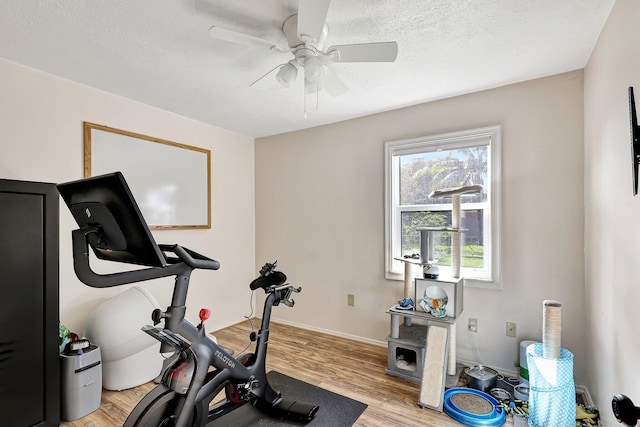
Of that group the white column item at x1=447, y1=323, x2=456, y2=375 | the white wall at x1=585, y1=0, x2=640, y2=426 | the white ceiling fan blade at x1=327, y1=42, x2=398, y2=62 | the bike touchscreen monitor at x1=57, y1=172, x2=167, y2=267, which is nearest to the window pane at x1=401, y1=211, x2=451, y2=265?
the white column item at x1=447, y1=323, x2=456, y2=375

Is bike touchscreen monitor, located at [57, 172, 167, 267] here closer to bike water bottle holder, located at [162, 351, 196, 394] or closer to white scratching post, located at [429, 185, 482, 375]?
bike water bottle holder, located at [162, 351, 196, 394]

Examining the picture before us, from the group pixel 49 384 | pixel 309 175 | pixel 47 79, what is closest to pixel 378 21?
pixel 309 175

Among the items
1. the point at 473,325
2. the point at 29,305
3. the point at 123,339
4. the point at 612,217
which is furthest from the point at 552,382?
the point at 29,305

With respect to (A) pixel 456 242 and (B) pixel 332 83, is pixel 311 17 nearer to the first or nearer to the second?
(B) pixel 332 83

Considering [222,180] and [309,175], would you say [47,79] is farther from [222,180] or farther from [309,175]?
[309,175]

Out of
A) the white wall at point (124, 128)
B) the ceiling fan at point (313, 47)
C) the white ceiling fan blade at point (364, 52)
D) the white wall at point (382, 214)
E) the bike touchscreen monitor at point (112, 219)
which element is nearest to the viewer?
the bike touchscreen monitor at point (112, 219)

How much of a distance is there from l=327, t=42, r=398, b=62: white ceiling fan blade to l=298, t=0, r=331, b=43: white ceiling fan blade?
0.47 ft

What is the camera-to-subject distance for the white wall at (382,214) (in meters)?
2.33

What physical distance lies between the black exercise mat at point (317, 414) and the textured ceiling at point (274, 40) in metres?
2.34

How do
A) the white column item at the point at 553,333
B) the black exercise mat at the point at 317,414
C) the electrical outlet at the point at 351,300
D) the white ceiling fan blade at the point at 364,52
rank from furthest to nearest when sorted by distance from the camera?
the electrical outlet at the point at 351,300 → the black exercise mat at the point at 317,414 → the white column item at the point at 553,333 → the white ceiling fan blade at the point at 364,52

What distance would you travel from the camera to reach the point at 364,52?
1691mm

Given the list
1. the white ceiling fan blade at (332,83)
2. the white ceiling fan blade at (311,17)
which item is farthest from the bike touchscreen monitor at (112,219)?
the white ceiling fan blade at (332,83)

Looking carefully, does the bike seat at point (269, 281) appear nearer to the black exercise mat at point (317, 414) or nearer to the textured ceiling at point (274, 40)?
the black exercise mat at point (317, 414)

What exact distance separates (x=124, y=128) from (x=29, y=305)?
1640 millimetres
